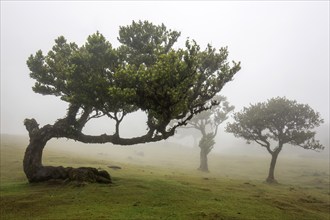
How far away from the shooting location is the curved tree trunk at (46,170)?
26614mm

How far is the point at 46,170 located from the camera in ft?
90.3

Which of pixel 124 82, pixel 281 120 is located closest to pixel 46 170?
pixel 124 82

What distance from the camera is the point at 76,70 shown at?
2542cm

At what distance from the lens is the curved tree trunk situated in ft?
87.3

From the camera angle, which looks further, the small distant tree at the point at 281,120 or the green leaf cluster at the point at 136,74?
the small distant tree at the point at 281,120

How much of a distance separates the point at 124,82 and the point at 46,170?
11739 millimetres

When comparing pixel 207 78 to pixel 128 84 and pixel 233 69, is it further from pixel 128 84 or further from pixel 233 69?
pixel 128 84

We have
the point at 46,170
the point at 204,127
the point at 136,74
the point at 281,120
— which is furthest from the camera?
the point at 204,127

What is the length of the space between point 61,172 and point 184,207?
496 inches

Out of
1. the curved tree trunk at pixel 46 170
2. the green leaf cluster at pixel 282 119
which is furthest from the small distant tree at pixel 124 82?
the green leaf cluster at pixel 282 119

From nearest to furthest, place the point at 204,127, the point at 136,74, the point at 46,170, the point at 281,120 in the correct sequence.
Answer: the point at 136,74 < the point at 46,170 < the point at 281,120 < the point at 204,127

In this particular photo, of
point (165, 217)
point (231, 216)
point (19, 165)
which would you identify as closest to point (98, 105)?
point (165, 217)

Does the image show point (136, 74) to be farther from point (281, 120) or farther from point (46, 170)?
point (281, 120)

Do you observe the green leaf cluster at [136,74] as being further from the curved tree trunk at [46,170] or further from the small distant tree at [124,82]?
the curved tree trunk at [46,170]
